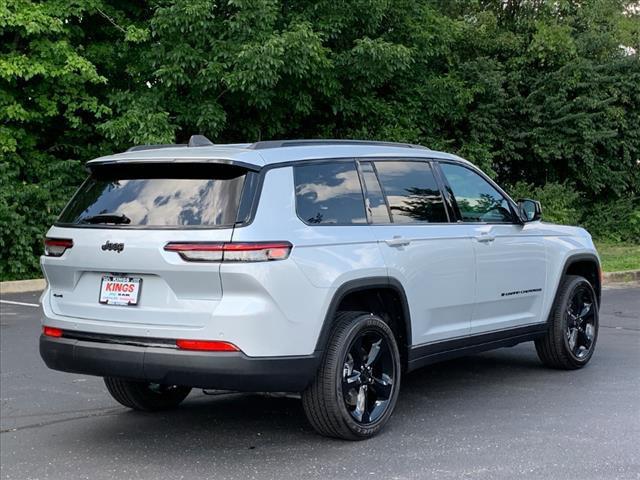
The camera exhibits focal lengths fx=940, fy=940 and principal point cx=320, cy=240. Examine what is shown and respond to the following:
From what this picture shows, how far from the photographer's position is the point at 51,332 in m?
5.75

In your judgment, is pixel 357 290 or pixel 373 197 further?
pixel 373 197

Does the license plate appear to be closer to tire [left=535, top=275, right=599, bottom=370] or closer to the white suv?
the white suv

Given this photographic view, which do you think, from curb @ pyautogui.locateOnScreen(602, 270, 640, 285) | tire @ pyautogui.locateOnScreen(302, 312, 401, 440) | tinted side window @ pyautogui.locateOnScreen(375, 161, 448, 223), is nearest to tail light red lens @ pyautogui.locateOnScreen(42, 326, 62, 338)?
tire @ pyautogui.locateOnScreen(302, 312, 401, 440)

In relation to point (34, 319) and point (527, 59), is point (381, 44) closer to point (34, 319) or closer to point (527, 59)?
point (527, 59)

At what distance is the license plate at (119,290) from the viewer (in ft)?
17.5

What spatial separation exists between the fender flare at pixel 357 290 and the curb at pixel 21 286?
1082cm

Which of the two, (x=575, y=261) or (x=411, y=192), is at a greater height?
(x=411, y=192)

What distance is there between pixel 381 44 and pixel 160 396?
1333 cm

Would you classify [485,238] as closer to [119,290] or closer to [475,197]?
[475,197]

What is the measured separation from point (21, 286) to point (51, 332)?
34.0ft

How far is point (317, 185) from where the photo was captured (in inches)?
227

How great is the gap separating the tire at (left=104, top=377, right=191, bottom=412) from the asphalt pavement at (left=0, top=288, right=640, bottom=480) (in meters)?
0.09

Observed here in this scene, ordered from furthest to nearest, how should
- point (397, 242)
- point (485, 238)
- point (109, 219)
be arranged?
point (485, 238), point (397, 242), point (109, 219)

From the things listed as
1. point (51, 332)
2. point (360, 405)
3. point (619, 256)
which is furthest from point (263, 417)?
point (619, 256)
